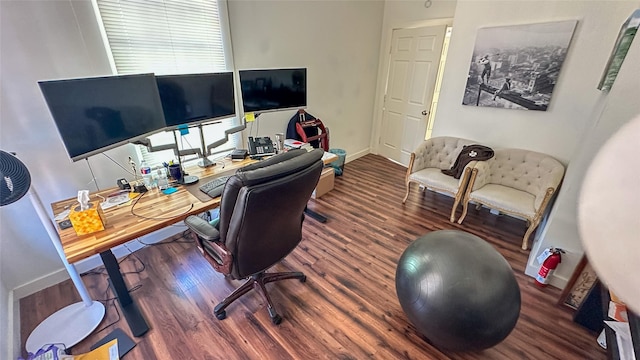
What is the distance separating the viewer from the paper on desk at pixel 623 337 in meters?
1.09

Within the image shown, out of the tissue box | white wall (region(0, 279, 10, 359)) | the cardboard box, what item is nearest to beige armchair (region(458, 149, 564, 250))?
the cardboard box

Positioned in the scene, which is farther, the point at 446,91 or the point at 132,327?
the point at 446,91

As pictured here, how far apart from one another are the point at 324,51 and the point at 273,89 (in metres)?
1.33

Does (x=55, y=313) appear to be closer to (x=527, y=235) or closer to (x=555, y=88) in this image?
A: (x=527, y=235)

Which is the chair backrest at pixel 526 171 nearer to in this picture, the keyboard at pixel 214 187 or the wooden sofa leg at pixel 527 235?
the wooden sofa leg at pixel 527 235

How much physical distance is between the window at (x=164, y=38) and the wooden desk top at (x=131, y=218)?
0.71 m

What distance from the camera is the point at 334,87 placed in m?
3.65

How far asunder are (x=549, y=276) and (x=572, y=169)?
81 cm

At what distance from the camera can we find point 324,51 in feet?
11.0

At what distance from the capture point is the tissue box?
1256mm

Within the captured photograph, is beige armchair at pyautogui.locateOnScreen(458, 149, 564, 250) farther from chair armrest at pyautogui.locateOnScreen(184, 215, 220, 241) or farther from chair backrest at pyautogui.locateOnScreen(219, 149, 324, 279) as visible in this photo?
chair armrest at pyautogui.locateOnScreen(184, 215, 220, 241)

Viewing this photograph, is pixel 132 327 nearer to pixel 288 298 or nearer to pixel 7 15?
pixel 288 298

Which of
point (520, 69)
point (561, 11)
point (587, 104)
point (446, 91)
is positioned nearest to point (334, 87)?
point (446, 91)

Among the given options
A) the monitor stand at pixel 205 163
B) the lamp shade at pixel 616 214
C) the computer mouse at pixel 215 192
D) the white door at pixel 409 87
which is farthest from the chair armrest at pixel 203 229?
the white door at pixel 409 87
